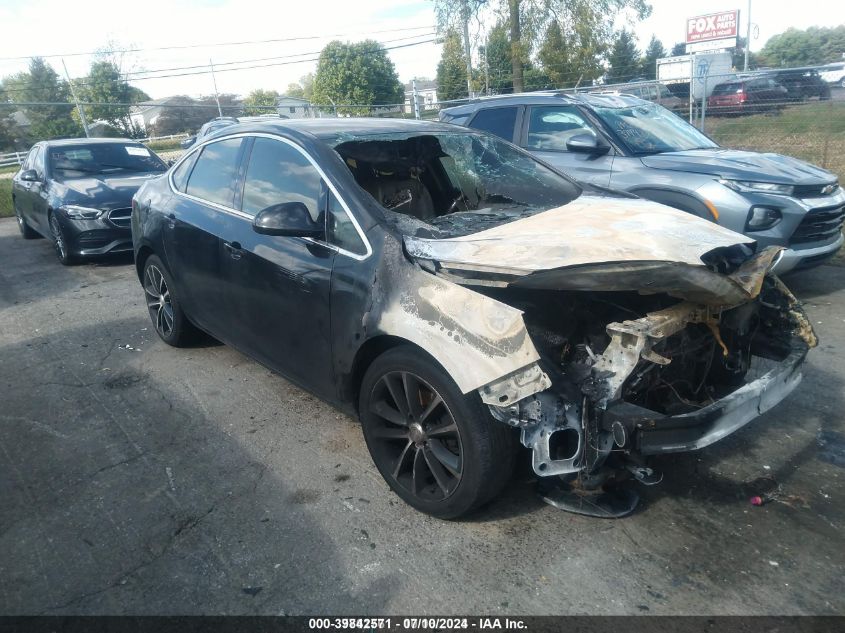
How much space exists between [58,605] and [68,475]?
1098mm

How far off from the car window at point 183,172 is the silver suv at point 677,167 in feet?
12.0

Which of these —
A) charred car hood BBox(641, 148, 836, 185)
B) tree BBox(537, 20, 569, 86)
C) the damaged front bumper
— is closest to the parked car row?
the damaged front bumper

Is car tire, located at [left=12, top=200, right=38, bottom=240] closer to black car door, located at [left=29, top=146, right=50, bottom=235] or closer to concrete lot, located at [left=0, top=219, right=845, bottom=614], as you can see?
black car door, located at [left=29, top=146, right=50, bottom=235]

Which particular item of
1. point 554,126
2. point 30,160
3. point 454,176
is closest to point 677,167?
point 554,126

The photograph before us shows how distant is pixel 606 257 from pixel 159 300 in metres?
4.01

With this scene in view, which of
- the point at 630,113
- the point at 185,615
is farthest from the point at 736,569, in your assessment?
the point at 630,113

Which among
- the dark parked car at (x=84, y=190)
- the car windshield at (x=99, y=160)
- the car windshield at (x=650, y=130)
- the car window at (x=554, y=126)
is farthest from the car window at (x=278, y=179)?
the car windshield at (x=99, y=160)

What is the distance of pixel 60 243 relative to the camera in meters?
8.76

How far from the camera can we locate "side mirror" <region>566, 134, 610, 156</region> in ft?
20.8

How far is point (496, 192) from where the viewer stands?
13.3 ft

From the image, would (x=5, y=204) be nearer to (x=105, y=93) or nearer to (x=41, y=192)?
(x=41, y=192)

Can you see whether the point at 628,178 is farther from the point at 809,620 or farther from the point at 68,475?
the point at 68,475

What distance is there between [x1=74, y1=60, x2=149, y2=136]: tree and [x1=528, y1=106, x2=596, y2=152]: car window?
52001mm

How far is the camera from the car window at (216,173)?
418 cm
